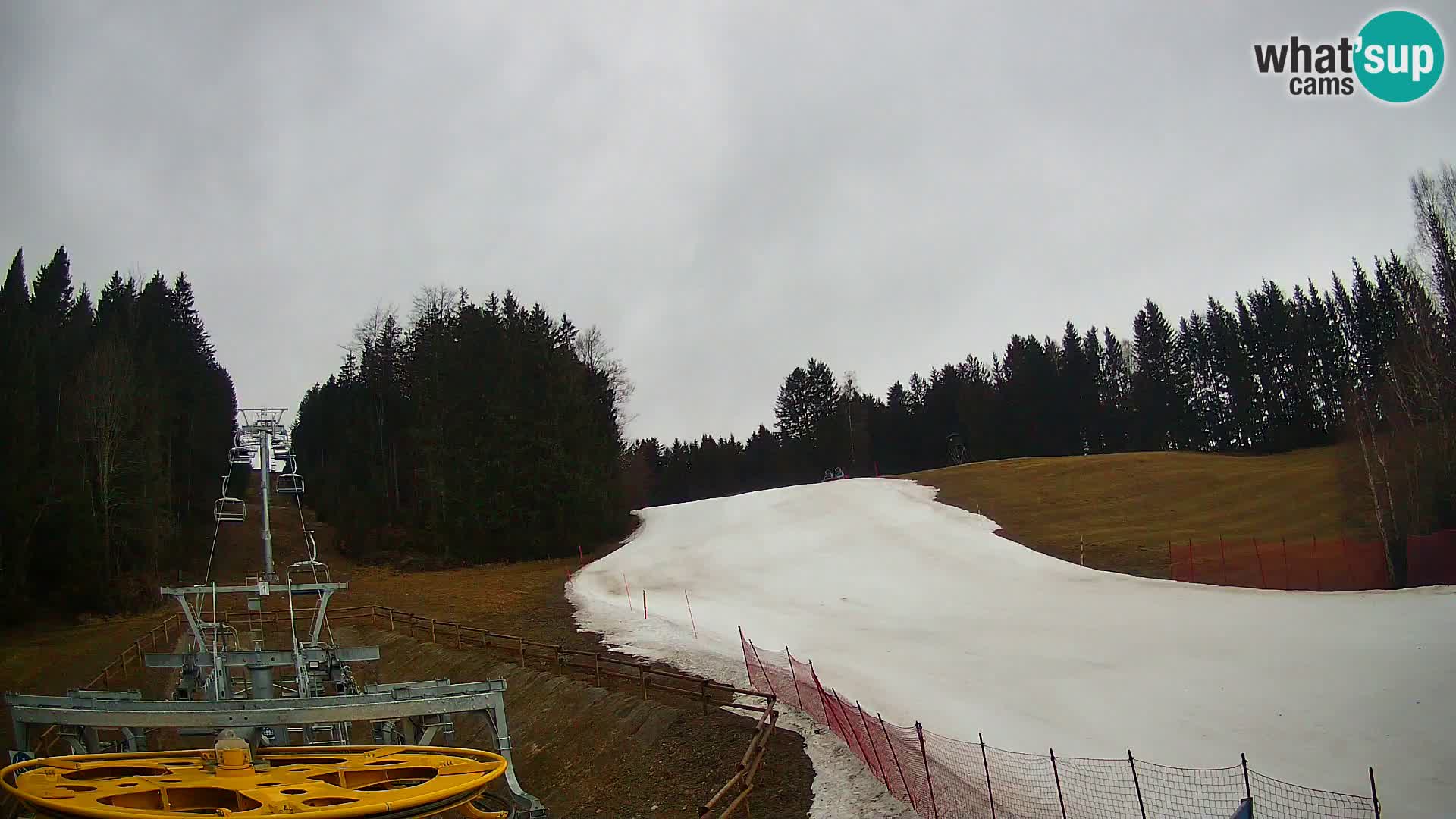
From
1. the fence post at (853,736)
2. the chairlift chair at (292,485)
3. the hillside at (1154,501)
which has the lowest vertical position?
the fence post at (853,736)

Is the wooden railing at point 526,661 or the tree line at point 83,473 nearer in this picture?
the wooden railing at point 526,661

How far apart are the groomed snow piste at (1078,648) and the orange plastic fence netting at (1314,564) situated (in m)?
2.18

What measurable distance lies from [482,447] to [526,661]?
29616mm

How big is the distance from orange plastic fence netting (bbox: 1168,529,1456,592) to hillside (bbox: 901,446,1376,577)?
146 centimetres

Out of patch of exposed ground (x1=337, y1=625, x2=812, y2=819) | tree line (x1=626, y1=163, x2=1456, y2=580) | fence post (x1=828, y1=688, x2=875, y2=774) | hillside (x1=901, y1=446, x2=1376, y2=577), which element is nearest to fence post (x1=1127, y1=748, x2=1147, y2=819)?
fence post (x1=828, y1=688, x2=875, y2=774)

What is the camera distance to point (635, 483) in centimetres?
6975

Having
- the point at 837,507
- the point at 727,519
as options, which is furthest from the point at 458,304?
the point at 837,507

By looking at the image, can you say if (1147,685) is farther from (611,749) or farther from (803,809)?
(611,749)

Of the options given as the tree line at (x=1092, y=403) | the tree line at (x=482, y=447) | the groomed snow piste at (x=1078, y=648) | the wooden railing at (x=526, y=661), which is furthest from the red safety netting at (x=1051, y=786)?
the tree line at (x=1092, y=403)

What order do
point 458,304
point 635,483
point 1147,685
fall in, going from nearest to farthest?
point 1147,685
point 458,304
point 635,483

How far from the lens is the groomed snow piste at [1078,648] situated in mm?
15633

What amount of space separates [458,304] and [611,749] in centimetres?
4981

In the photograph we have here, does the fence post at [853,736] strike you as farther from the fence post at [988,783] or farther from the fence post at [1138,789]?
the fence post at [1138,789]

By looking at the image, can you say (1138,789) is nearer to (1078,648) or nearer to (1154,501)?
(1078,648)
